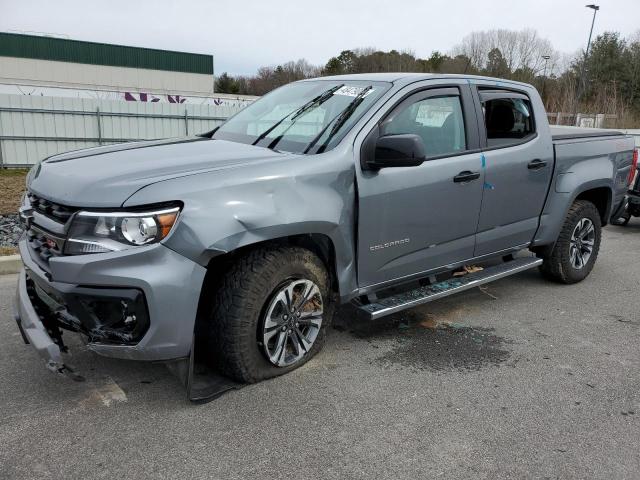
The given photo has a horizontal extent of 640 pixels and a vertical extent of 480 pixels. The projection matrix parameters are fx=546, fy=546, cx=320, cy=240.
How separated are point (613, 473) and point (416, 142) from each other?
6.58ft

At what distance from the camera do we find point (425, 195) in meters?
3.73

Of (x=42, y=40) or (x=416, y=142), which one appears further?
(x=42, y=40)

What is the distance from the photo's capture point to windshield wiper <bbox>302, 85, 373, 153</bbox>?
3.41 m

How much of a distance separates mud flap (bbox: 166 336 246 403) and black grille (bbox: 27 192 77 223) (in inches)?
35.7

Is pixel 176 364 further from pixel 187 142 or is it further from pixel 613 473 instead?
pixel 613 473

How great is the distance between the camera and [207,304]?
3.12 meters

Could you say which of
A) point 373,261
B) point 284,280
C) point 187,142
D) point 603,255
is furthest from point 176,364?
point 603,255

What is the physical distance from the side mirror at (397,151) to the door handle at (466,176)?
651 mm

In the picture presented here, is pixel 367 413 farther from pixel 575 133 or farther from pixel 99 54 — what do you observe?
pixel 99 54

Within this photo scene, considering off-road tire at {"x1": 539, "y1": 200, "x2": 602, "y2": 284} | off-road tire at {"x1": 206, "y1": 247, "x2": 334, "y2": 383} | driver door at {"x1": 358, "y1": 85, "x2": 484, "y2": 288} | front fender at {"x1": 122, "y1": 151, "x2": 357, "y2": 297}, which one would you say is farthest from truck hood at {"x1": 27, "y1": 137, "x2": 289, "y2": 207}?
Result: off-road tire at {"x1": 539, "y1": 200, "x2": 602, "y2": 284}

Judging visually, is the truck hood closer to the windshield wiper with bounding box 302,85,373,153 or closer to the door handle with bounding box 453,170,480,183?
the windshield wiper with bounding box 302,85,373,153

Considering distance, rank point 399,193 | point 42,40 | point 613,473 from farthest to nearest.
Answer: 1. point 42,40
2. point 399,193
3. point 613,473

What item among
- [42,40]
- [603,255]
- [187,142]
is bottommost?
[603,255]

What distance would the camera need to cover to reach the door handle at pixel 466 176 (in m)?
3.93
